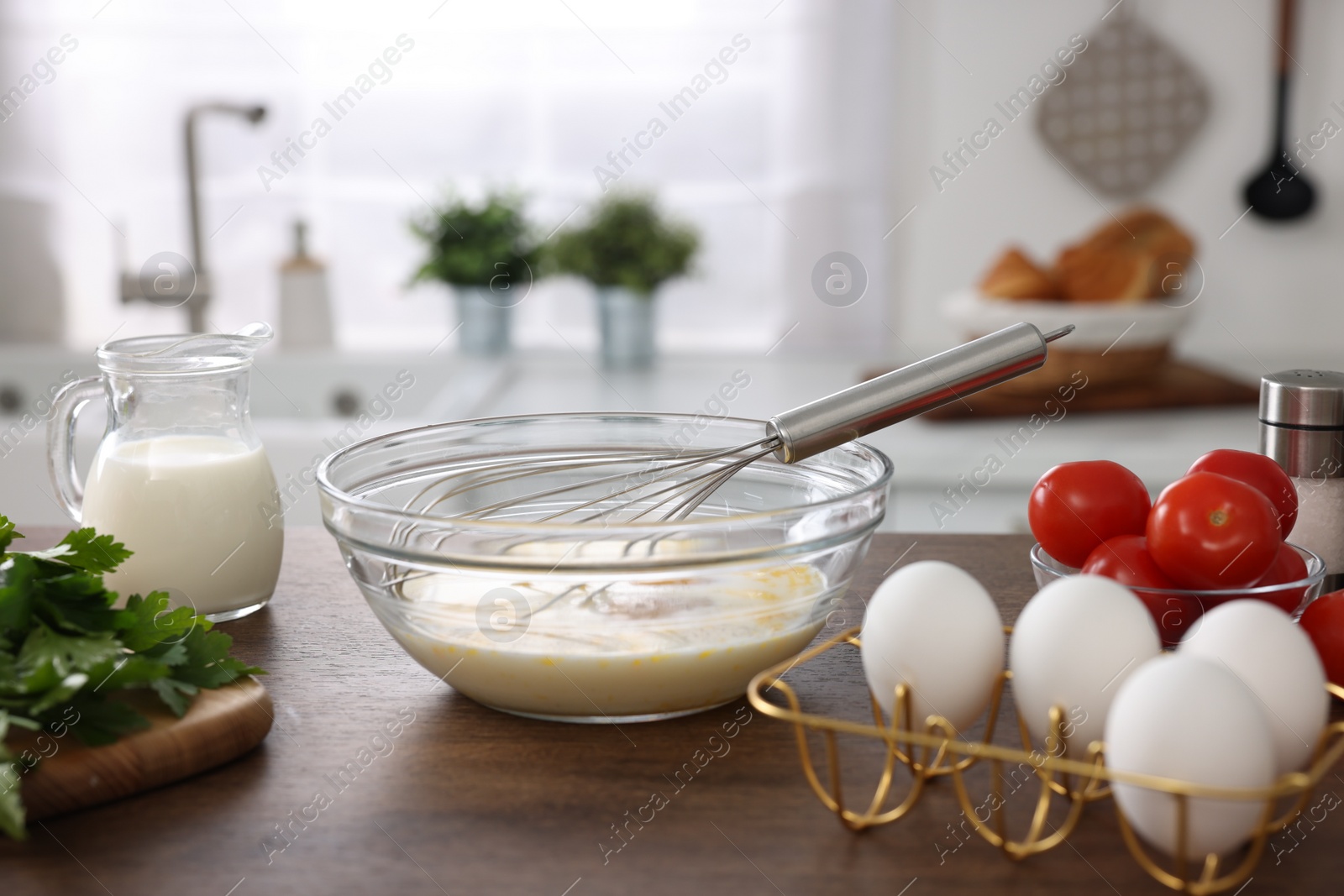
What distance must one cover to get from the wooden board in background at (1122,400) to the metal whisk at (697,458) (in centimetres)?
91

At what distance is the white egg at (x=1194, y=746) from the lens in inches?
14.9

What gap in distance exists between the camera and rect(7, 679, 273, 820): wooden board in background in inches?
18.0

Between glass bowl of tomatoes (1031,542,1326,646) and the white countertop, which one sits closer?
glass bowl of tomatoes (1031,542,1326,646)

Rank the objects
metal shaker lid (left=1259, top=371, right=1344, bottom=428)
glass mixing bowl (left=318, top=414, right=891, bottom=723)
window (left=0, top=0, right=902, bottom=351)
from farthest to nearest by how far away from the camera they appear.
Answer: window (left=0, top=0, right=902, bottom=351)
metal shaker lid (left=1259, top=371, right=1344, bottom=428)
glass mixing bowl (left=318, top=414, right=891, bottom=723)

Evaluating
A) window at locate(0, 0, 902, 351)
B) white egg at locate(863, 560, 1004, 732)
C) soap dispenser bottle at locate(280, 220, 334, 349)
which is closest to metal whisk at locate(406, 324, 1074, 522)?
white egg at locate(863, 560, 1004, 732)

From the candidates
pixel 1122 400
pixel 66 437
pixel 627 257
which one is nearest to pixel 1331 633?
pixel 66 437

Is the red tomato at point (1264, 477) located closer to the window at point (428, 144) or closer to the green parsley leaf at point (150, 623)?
the green parsley leaf at point (150, 623)

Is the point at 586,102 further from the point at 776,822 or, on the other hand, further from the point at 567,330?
the point at 776,822

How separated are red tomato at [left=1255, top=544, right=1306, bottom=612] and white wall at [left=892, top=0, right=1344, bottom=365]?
4.99 ft

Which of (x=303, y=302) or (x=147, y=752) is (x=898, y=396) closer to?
(x=147, y=752)

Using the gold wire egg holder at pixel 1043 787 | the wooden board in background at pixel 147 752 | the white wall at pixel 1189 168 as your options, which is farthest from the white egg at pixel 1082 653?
the white wall at pixel 1189 168

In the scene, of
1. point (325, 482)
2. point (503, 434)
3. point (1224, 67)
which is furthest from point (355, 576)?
point (1224, 67)

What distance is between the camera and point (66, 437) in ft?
2.30

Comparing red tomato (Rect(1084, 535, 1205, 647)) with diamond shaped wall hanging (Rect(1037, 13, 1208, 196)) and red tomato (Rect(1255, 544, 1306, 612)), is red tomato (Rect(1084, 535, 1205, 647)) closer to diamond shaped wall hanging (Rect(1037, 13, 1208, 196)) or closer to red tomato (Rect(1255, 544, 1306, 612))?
red tomato (Rect(1255, 544, 1306, 612))
